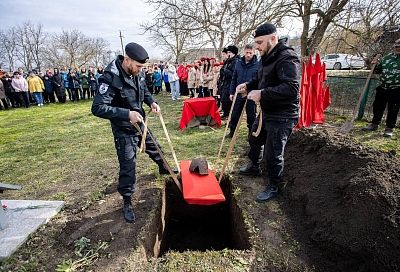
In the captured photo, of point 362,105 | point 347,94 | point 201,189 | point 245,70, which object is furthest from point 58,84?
point 362,105

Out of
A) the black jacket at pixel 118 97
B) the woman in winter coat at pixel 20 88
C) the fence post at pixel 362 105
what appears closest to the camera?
the black jacket at pixel 118 97

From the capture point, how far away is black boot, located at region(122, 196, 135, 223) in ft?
10.1

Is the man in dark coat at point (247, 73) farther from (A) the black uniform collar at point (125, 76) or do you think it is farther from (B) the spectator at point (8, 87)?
(B) the spectator at point (8, 87)

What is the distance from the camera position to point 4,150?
648cm

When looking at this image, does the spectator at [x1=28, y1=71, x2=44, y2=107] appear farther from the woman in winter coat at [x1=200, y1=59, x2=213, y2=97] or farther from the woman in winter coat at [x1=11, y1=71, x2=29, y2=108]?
the woman in winter coat at [x1=200, y1=59, x2=213, y2=97]

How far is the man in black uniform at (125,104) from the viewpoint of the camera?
9.11 ft

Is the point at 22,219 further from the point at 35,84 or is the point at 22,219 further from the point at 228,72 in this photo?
the point at 35,84

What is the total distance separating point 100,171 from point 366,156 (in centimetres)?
403

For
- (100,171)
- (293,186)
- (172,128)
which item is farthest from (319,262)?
(172,128)

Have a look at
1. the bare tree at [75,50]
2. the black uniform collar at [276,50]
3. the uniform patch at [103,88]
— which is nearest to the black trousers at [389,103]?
the black uniform collar at [276,50]

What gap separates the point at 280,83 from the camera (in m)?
2.93

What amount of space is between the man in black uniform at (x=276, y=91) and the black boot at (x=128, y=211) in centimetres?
156

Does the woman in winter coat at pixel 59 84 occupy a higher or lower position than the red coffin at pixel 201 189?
higher

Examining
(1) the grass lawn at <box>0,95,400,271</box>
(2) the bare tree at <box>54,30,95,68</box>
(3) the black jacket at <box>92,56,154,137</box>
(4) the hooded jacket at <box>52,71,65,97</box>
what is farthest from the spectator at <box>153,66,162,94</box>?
(2) the bare tree at <box>54,30,95,68</box>
